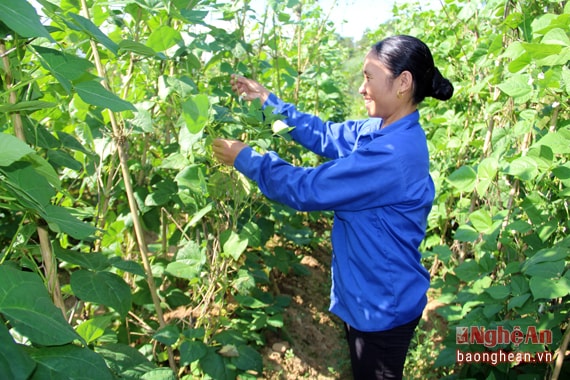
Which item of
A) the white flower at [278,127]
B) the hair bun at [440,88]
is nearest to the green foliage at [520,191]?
the hair bun at [440,88]

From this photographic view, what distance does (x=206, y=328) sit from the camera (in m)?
2.05

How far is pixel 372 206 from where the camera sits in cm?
173

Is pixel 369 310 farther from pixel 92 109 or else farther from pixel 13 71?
pixel 13 71

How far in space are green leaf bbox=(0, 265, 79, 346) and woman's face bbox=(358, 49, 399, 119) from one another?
138cm

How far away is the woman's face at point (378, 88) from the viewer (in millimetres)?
1825

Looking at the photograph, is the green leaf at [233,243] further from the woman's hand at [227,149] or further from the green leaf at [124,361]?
the green leaf at [124,361]

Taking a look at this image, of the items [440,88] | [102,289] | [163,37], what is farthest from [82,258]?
[440,88]

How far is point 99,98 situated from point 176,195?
3.30ft

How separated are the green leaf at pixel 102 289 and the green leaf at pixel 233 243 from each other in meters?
0.44

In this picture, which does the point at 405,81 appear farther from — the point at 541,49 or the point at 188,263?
the point at 188,263

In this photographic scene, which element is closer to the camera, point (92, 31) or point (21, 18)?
point (21, 18)

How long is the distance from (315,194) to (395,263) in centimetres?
42

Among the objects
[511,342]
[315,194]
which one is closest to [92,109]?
[315,194]

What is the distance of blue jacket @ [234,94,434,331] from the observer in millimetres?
1662
